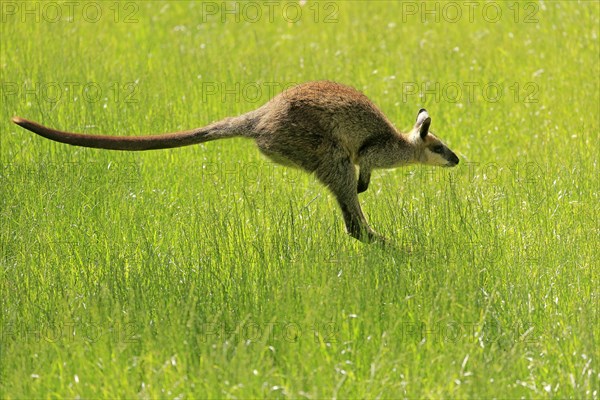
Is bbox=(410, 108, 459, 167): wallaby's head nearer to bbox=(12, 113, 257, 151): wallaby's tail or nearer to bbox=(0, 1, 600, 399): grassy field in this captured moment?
bbox=(0, 1, 600, 399): grassy field

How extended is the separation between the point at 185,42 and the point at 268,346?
8.29 m

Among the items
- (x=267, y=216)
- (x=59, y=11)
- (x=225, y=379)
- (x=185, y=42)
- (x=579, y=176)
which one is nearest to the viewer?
(x=225, y=379)

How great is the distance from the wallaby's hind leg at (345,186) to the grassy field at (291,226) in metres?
0.17

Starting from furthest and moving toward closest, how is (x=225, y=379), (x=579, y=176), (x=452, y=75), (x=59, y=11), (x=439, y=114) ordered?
(x=59, y=11) < (x=452, y=75) < (x=439, y=114) < (x=579, y=176) < (x=225, y=379)

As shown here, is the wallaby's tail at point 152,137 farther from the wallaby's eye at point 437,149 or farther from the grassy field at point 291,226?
the wallaby's eye at point 437,149

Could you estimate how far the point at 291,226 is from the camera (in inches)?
315

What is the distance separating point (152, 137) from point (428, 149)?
8.34 feet

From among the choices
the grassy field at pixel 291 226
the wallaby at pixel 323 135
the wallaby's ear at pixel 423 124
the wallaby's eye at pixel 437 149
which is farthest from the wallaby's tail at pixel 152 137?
the wallaby's eye at pixel 437 149

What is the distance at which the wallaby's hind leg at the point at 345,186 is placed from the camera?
821 cm

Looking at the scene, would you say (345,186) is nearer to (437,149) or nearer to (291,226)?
→ (291,226)

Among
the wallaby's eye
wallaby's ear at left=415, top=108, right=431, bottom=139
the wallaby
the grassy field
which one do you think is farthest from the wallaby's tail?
the wallaby's eye

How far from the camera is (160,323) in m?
6.57

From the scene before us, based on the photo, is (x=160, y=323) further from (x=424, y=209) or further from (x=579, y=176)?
(x=579, y=176)

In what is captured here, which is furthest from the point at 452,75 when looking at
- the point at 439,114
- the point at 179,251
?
the point at 179,251
